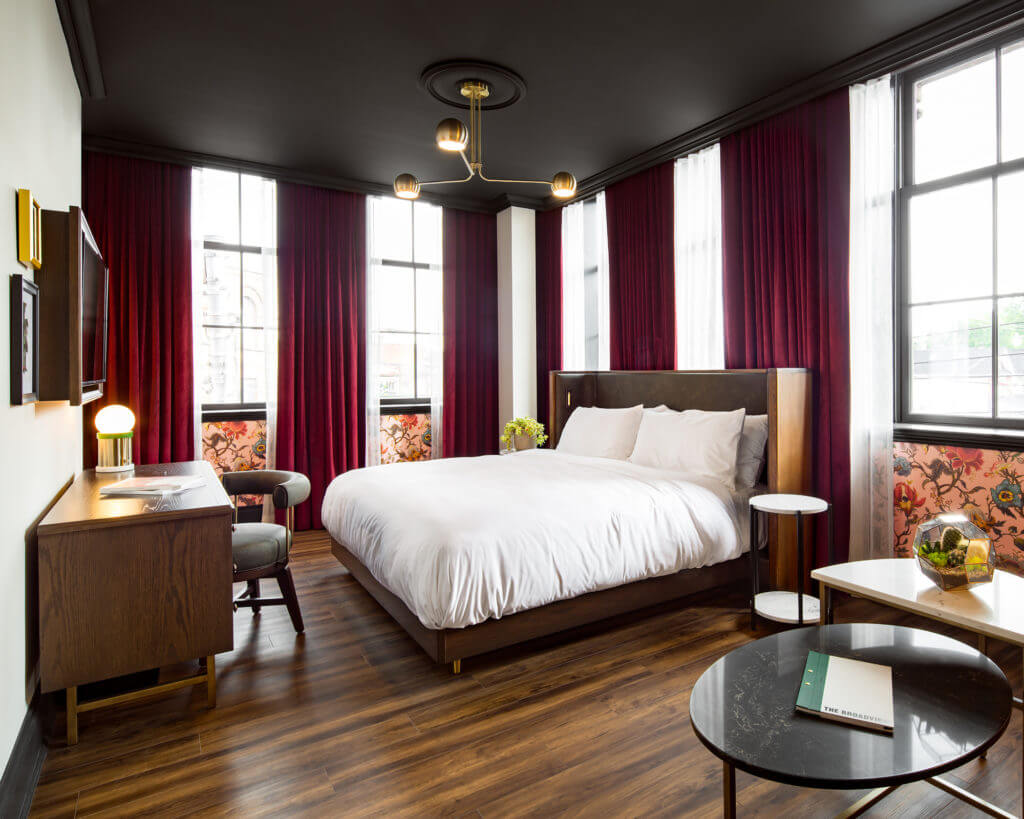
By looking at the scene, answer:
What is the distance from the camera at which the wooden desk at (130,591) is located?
77.4 inches

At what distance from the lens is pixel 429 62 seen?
3258mm

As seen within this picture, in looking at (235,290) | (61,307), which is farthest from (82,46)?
(235,290)

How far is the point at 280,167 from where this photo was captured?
4789 millimetres

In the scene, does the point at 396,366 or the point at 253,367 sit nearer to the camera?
the point at 253,367

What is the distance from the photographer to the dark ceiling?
111 inches

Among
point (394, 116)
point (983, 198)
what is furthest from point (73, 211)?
point (983, 198)

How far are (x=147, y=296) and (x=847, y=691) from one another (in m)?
4.67

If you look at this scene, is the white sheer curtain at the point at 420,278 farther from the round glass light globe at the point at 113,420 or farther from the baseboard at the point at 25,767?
the baseboard at the point at 25,767

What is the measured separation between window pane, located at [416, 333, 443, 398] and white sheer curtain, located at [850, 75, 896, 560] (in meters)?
3.36

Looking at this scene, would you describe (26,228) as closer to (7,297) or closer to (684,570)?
(7,297)

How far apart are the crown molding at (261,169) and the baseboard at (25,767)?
144 inches

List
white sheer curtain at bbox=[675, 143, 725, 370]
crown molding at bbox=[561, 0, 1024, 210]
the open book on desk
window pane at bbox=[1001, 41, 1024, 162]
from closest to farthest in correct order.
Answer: the open book on desk, crown molding at bbox=[561, 0, 1024, 210], window pane at bbox=[1001, 41, 1024, 162], white sheer curtain at bbox=[675, 143, 725, 370]

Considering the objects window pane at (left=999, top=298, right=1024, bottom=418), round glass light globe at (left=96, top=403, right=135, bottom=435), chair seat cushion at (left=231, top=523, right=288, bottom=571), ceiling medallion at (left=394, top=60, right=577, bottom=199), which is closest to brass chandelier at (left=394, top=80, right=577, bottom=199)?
ceiling medallion at (left=394, top=60, right=577, bottom=199)

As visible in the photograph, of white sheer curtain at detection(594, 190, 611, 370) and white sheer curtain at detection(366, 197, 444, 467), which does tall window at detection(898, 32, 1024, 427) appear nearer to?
white sheer curtain at detection(594, 190, 611, 370)
